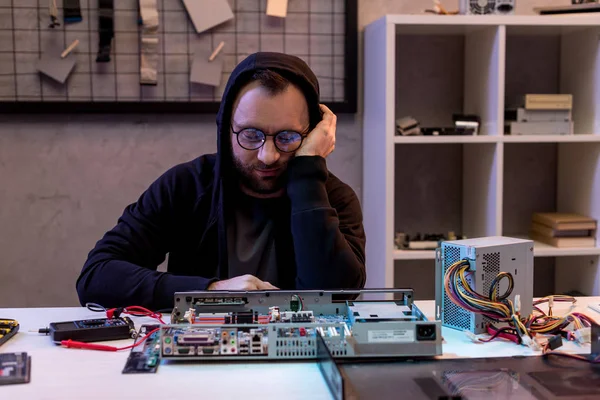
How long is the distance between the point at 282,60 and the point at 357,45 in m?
0.99

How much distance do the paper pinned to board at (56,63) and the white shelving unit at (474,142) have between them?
3.67 feet

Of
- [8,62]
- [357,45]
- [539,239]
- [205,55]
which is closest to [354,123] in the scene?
[357,45]

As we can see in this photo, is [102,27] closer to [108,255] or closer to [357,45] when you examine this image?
[357,45]

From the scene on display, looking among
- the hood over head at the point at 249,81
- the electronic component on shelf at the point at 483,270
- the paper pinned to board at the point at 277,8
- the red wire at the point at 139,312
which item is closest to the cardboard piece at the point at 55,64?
the paper pinned to board at the point at 277,8

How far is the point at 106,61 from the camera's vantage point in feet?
8.46

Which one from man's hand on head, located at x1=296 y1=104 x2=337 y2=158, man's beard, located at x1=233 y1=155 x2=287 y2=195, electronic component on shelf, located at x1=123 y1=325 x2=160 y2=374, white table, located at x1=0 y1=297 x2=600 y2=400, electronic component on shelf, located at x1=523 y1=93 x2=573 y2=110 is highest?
electronic component on shelf, located at x1=523 y1=93 x2=573 y2=110

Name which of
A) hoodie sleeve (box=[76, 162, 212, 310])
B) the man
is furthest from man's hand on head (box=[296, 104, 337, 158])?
hoodie sleeve (box=[76, 162, 212, 310])

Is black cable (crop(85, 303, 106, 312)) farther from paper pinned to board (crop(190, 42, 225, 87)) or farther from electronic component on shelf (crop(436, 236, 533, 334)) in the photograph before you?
paper pinned to board (crop(190, 42, 225, 87))

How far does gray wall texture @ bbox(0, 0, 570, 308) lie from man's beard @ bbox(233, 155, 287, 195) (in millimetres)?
889

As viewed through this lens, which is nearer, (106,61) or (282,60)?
(282,60)

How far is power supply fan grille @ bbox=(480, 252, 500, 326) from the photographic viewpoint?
4.27 feet

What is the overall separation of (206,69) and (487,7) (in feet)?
3.44

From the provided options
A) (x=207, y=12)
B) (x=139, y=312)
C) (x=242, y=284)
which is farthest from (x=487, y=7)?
(x=139, y=312)

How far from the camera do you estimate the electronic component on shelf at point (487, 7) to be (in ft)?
8.21
